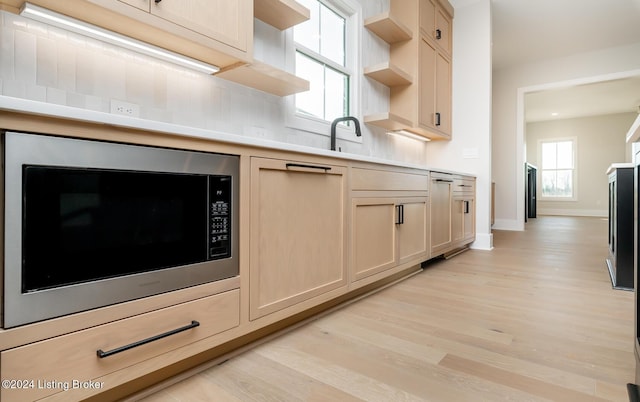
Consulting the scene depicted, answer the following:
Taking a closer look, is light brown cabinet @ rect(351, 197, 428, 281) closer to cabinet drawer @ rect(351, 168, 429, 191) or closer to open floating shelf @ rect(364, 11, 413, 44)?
cabinet drawer @ rect(351, 168, 429, 191)

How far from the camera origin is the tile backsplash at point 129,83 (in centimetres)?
118

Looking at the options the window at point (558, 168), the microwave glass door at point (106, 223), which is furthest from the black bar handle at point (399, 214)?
the window at point (558, 168)

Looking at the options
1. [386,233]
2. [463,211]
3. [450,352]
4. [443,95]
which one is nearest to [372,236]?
[386,233]

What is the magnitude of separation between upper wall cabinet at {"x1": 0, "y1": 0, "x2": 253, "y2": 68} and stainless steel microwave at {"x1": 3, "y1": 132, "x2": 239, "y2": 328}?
59cm

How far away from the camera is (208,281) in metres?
→ 1.13

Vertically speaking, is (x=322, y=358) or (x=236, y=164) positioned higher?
(x=236, y=164)

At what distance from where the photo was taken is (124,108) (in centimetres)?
143

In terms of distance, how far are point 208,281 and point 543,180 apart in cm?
1155

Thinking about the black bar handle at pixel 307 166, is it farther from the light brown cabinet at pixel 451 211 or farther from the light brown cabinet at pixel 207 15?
the light brown cabinet at pixel 451 211

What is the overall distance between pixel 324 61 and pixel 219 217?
1.82 meters

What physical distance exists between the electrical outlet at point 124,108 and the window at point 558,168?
11448 mm

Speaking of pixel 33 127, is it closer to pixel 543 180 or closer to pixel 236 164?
pixel 236 164

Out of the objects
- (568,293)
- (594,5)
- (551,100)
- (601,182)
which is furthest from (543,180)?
(568,293)

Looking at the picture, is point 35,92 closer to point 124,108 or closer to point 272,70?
point 124,108
